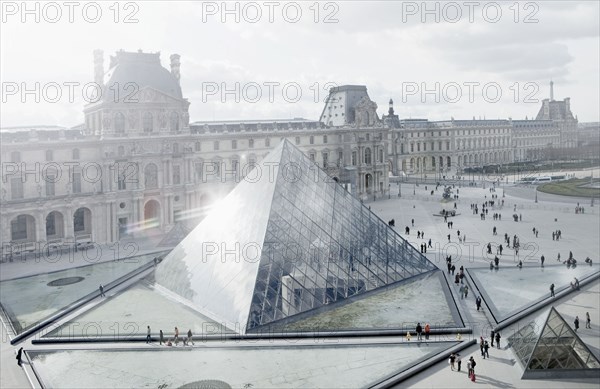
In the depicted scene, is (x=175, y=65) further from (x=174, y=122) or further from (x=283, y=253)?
(x=283, y=253)

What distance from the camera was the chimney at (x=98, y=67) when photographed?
142ft

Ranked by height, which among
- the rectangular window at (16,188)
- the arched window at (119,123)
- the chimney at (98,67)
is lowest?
the rectangular window at (16,188)

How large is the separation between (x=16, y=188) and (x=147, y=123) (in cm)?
1050

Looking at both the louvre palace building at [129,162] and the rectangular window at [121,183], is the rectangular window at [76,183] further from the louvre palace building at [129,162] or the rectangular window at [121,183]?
the rectangular window at [121,183]

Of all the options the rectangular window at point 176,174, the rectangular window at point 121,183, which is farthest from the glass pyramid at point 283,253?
the rectangular window at point 176,174

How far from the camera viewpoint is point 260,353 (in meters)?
18.8

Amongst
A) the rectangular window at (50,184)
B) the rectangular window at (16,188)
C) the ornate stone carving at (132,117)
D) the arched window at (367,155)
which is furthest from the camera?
the arched window at (367,155)

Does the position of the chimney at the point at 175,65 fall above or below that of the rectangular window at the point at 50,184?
above

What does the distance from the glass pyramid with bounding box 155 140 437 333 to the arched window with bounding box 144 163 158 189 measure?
55.8 feet

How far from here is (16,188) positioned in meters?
37.8

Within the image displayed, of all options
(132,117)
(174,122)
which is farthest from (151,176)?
(132,117)

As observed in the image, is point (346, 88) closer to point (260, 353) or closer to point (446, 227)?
point (446, 227)

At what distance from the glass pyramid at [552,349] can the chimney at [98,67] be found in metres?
36.4

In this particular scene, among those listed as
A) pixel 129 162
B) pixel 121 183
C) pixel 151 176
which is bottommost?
pixel 121 183
